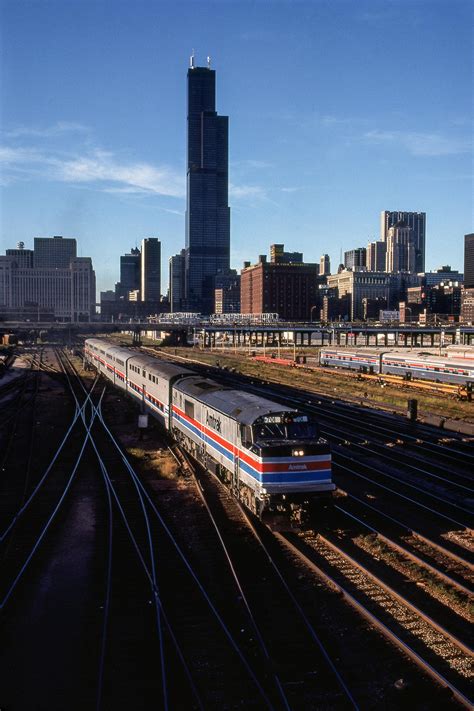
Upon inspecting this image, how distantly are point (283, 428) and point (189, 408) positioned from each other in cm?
947

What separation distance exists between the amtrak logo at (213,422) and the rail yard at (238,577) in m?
0.22

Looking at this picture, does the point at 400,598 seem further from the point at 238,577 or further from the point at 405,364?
the point at 405,364

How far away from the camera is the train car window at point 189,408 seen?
26.7 meters

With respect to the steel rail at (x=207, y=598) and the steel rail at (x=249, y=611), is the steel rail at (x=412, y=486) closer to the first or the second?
the steel rail at (x=249, y=611)

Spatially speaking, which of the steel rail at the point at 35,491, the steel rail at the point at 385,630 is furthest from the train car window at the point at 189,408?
the steel rail at the point at 385,630

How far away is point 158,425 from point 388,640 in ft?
84.6

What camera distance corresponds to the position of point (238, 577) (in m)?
15.7

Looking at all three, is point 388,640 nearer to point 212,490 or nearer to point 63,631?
point 63,631

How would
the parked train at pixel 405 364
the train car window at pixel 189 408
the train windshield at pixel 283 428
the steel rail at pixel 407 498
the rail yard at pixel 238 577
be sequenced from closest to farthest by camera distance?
the rail yard at pixel 238 577 → the train windshield at pixel 283 428 → the steel rail at pixel 407 498 → the train car window at pixel 189 408 → the parked train at pixel 405 364

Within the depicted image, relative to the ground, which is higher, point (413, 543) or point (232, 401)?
point (232, 401)

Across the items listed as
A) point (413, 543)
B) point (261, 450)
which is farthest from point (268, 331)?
point (261, 450)

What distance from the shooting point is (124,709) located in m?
10.5

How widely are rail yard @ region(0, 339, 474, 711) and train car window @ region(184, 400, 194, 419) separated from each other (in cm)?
35

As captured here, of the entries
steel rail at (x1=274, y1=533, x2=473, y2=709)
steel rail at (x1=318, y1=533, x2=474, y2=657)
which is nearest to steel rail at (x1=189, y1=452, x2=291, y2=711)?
steel rail at (x1=274, y1=533, x2=473, y2=709)
